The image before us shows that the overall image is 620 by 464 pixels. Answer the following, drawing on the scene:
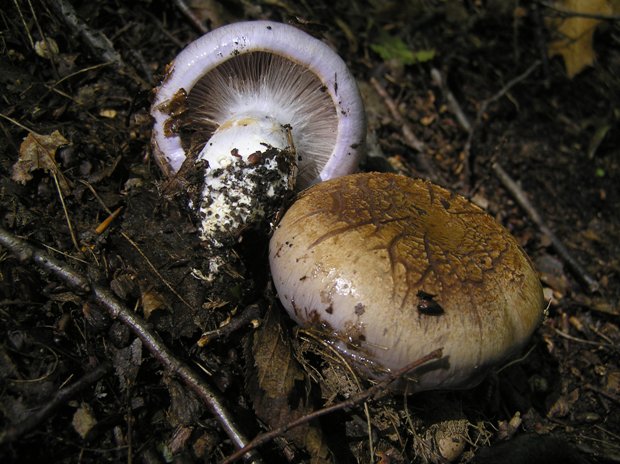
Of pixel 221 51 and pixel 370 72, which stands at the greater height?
pixel 221 51

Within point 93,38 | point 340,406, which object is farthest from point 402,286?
point 93,38

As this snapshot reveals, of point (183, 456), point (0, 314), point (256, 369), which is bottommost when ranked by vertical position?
point (183, 456)

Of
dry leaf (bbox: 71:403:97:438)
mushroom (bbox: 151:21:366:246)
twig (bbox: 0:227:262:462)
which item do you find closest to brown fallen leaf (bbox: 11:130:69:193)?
twig (bbox: 0:227:262:462)

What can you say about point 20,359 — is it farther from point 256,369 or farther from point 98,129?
point 98,129

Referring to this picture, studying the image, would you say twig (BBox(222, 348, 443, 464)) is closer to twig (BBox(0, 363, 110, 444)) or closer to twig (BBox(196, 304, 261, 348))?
twig (BBox(196, 304, 261, 348))

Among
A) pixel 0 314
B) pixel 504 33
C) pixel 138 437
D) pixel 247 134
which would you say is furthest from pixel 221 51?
pixel 504 33

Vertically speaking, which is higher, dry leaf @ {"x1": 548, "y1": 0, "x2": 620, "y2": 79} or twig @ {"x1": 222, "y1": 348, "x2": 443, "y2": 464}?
dry leaf @ {"x1": 548, "y1": 0, "x2": 620, "y2": 79}

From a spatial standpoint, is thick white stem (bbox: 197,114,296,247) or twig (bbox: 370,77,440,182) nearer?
thick white stem (bbox: 197,114,296,247)
